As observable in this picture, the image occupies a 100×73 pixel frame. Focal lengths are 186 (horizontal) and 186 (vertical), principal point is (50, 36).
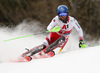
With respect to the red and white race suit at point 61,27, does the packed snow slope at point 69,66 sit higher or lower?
lower

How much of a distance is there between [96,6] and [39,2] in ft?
17.0

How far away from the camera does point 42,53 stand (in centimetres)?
500

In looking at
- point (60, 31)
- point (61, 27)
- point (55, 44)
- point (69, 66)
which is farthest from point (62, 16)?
point (69, 66)

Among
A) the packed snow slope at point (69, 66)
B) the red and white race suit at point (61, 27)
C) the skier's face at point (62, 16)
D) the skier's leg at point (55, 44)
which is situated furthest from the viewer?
the red and white race suit at point (61, 27)

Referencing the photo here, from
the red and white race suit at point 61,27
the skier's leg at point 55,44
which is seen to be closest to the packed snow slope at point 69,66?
the skier's leg at point 55,44

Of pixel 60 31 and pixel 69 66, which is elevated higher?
pixel 60 31

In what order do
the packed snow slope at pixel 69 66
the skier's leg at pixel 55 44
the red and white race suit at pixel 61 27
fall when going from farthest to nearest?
the red and white race suit at pixel 61 27
the skier's leg at pixel 55 44
the packed snow slope at pixel 69 66

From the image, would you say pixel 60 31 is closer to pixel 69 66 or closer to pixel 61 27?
pixel 61 27

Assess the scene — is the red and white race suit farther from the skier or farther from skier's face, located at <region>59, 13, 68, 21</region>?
skier's face, located at <region>59, 13, 68, 21</region>

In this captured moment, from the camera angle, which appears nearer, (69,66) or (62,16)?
(69,66)

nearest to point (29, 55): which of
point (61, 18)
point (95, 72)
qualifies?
point (61, 18)

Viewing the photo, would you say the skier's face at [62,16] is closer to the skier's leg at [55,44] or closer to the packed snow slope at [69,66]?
the skier's leg at [55,44]

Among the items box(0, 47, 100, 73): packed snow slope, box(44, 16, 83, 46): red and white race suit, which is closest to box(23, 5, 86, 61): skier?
box(44, 16, 83, 46): red and white race suit

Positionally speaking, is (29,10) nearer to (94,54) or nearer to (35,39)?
(35,39)
